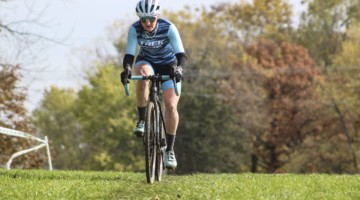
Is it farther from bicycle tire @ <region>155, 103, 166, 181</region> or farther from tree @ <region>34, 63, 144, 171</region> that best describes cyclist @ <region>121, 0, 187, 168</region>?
tree @ <region>34, 63, 144, 171</region>

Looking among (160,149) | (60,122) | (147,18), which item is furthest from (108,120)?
(147,18)

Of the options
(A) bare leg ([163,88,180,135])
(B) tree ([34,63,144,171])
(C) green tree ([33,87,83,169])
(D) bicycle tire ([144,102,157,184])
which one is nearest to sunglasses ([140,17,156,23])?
(A) bare leg ([163,88,180,135])

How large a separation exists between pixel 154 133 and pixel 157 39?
1408 mm

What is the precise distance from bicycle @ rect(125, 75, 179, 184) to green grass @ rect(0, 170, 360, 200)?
26 cm

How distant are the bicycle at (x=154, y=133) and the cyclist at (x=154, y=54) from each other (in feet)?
0.57

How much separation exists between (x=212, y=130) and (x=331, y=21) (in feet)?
49.6

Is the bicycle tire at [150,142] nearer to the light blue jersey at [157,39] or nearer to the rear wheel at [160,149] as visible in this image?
the rear wheel at [160,149]

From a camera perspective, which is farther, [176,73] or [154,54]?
[154,54]

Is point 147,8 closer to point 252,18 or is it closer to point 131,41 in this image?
point 131,41

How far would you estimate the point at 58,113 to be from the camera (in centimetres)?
9006

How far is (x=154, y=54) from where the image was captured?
13086 millimetres

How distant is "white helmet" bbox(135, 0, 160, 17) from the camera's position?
12.5 meters

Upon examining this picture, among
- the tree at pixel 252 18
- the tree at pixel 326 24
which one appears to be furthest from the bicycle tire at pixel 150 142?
the tree at pixel 252 18

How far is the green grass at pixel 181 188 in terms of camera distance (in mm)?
11648
